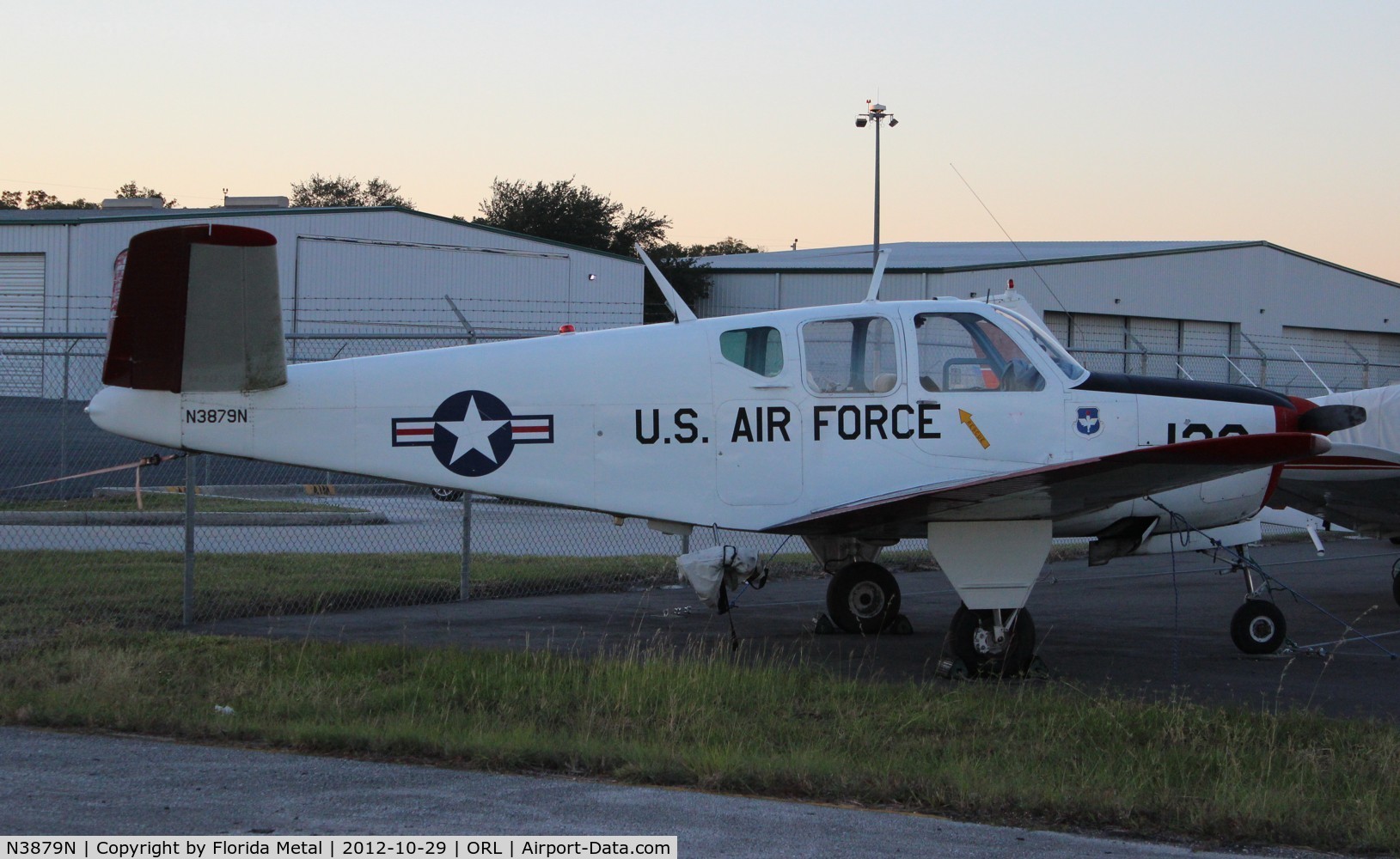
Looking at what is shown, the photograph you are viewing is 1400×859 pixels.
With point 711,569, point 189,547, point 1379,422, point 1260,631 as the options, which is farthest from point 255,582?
point 1379,422

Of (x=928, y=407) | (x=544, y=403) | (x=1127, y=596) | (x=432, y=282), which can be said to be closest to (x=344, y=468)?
Answer: (x=544, y=403)

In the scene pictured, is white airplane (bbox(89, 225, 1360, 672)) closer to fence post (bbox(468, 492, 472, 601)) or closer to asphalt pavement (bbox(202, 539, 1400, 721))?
asphalt pavement (bbox(202, 539, 1400, 721))

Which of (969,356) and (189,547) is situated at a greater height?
(969,356)

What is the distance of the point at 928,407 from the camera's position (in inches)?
343

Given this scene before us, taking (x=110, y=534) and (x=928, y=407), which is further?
(x=110, y=534)

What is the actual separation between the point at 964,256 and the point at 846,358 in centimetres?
3724

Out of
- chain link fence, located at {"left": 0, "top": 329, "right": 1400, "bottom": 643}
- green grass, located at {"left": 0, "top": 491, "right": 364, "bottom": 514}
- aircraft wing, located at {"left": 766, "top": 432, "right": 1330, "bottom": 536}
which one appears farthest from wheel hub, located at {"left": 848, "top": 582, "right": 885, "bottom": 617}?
green grass, located at {"left": 0, "top": 491, "right": 364, "bottom": 514}

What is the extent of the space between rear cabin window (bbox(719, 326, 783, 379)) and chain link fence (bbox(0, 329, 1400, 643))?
7.15 ft

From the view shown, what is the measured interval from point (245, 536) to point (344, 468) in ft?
27.3

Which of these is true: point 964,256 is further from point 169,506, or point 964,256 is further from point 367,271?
point 169,506

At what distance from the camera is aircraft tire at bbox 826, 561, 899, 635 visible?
1020 centimetres

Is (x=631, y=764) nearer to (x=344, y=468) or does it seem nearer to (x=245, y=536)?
(x=344, y=468)

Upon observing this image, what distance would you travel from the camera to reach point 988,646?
8.28 meters

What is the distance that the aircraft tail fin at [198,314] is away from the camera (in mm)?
7688
